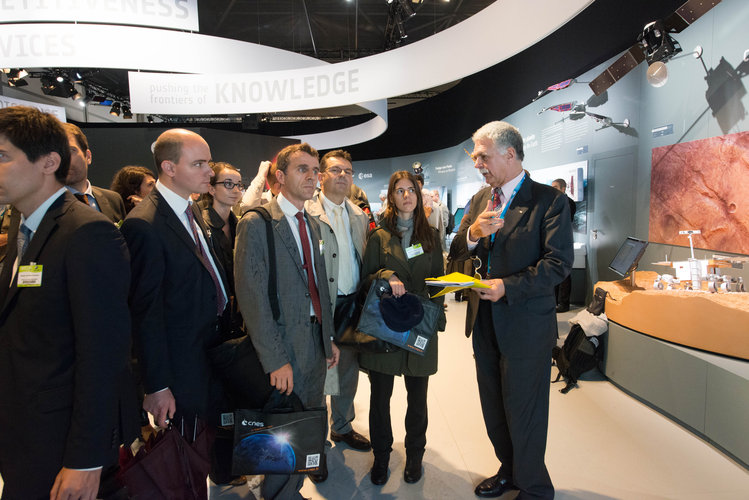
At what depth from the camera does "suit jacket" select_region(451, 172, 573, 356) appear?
6.13 ft

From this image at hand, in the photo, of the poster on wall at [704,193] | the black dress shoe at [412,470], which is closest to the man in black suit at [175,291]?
the black dress shoe at [412,470]

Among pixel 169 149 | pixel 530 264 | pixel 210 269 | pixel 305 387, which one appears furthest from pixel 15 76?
pixel 530 264

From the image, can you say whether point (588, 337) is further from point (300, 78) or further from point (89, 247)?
point (89, 247)

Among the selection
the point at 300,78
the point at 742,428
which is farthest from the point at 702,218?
the point at 300,78

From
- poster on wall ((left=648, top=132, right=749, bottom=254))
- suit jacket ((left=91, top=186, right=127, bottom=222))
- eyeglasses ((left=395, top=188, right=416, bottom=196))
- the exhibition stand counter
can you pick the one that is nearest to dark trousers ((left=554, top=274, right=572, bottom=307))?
poster on wall ((left=648, top=132, right=749, bottom=254))

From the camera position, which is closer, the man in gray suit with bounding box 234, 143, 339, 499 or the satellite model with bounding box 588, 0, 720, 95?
the man in gray suit with bounding box 234, 143, 339, 499

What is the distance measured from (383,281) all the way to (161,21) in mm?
2359

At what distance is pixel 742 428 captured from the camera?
2.33 meters

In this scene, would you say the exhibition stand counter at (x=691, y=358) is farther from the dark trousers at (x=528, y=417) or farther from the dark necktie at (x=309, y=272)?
the dark necktie at (x=309, y=272)

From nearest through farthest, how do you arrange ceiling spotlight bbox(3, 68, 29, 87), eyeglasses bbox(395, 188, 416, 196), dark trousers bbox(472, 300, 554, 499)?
dark trousers bbox(472, 300, 554, 499)
eyeglasses bbox(395, 188, 416, 196)
ceiling spotlight bbox(3, 68, 29, 87)

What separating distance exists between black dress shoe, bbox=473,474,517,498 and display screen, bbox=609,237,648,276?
7.98 ft

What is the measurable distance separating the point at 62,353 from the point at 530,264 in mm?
1896

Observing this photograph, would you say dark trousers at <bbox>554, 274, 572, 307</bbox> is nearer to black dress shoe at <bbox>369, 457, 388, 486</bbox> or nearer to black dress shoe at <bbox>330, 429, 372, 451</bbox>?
black dress shoe at <bbox>330, 429, 372, 451</bbox>

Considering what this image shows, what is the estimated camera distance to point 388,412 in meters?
2.29
